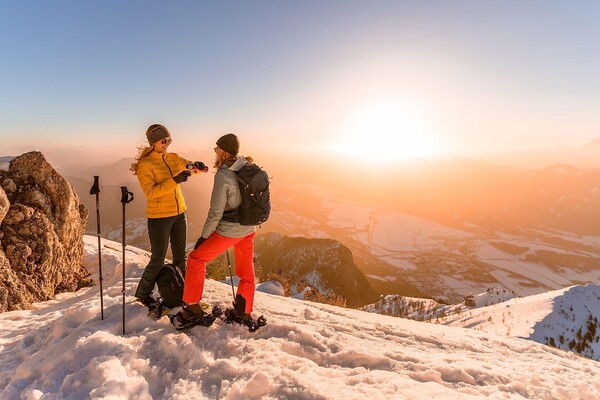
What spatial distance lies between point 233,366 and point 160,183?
301 centimetres

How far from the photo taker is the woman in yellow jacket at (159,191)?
492cm

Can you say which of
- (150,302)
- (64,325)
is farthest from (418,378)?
(64,325)

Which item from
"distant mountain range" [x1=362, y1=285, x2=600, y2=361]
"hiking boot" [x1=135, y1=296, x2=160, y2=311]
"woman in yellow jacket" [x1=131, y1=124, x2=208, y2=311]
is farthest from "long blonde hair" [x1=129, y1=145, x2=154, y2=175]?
"distant mountain range" [x1=362, y1=285, x2=600, y2=361]

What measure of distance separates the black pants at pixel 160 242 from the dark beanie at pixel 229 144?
5.63ft

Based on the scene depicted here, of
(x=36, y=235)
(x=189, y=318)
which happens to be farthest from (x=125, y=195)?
(x=36, y=235)

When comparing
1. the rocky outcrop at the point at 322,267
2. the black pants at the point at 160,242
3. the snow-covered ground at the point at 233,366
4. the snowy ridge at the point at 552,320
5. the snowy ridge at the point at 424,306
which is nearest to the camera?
the snow-covered ground at the point at 233,366

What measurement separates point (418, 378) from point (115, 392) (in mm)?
3957

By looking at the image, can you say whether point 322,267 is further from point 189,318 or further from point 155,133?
point 155,133

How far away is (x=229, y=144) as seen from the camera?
470cm

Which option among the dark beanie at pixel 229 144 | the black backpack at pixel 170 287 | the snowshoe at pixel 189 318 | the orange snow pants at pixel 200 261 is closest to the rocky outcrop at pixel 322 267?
the black backpack at pixel 170 287

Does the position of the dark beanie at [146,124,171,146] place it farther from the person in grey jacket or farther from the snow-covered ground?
the snow-covered ground

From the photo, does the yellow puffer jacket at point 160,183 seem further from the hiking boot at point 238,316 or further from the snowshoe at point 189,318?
the hiking boot at point 238,316

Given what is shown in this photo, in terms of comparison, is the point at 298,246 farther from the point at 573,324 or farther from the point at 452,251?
the point at 452,251

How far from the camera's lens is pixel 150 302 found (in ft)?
17.8
